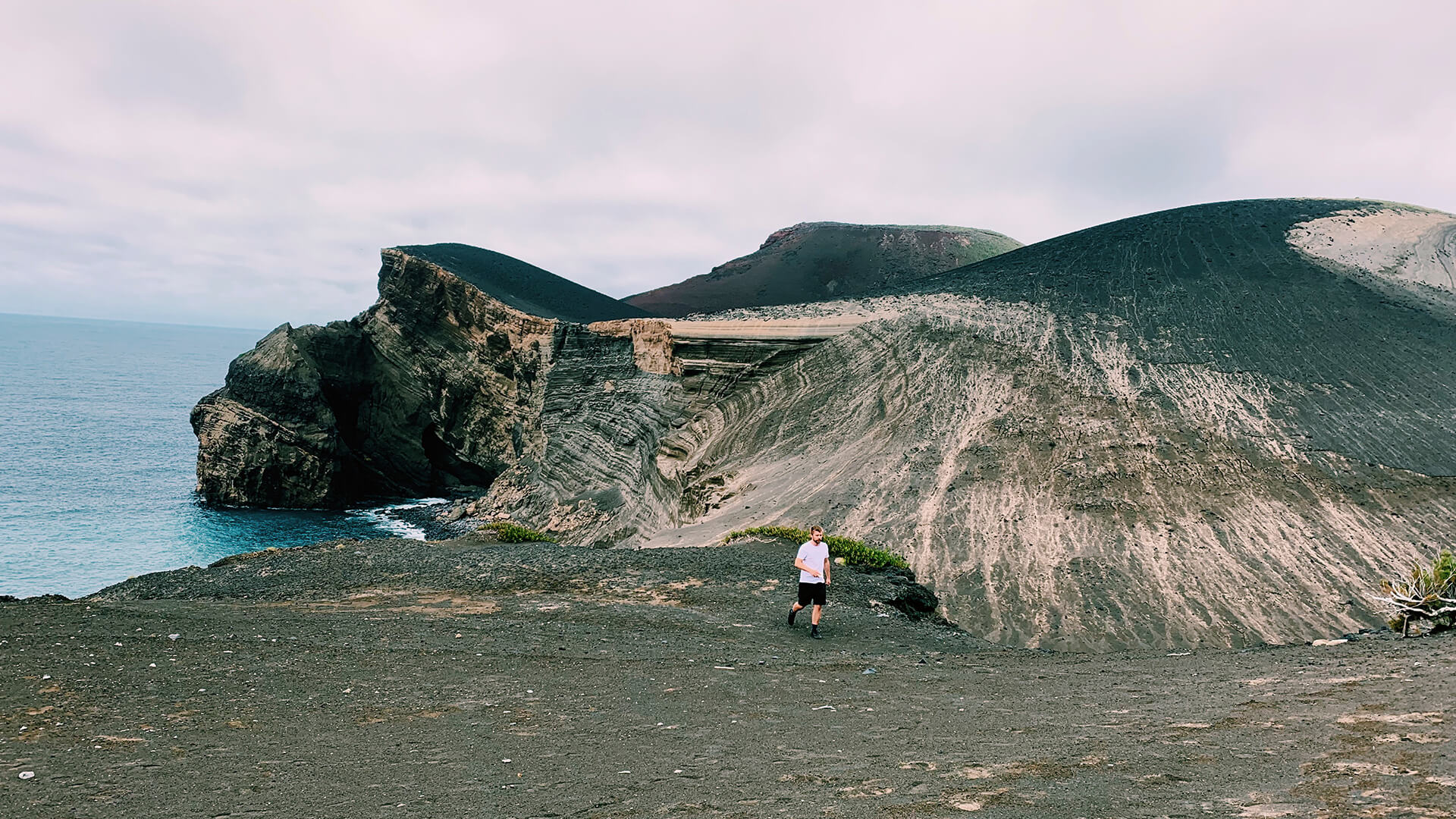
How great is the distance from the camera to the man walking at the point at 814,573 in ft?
40.8

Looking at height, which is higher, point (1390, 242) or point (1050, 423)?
point (1390, 242)

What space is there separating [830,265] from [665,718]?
411ft

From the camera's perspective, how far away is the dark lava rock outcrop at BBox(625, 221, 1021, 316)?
399 ft

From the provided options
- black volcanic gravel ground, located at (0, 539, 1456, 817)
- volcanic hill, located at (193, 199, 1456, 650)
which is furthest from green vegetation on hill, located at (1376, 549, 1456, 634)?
volcanic hill, located at (193, 199, 1456, 650)

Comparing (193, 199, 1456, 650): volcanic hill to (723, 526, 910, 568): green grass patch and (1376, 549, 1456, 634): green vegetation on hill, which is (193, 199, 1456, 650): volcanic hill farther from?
(1376, 549, 1456, 634): green vegetation on hill

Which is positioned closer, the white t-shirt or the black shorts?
the white t-shirt

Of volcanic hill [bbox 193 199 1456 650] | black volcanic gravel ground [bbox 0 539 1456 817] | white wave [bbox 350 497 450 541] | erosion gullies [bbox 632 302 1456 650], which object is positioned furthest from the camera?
white wave [bbox 350 497 450 541]

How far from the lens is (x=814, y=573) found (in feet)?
Answer: 41.1

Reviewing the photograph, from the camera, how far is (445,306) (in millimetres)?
58938

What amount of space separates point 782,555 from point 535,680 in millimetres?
9165

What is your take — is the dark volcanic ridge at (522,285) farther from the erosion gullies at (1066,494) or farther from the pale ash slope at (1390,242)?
the pale ash slope at (1390,242)

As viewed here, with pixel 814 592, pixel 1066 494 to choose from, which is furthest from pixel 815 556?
pixel 1066 494

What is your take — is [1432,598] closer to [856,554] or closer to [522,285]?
[856,554]

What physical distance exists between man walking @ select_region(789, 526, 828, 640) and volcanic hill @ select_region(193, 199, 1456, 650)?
7552mm
